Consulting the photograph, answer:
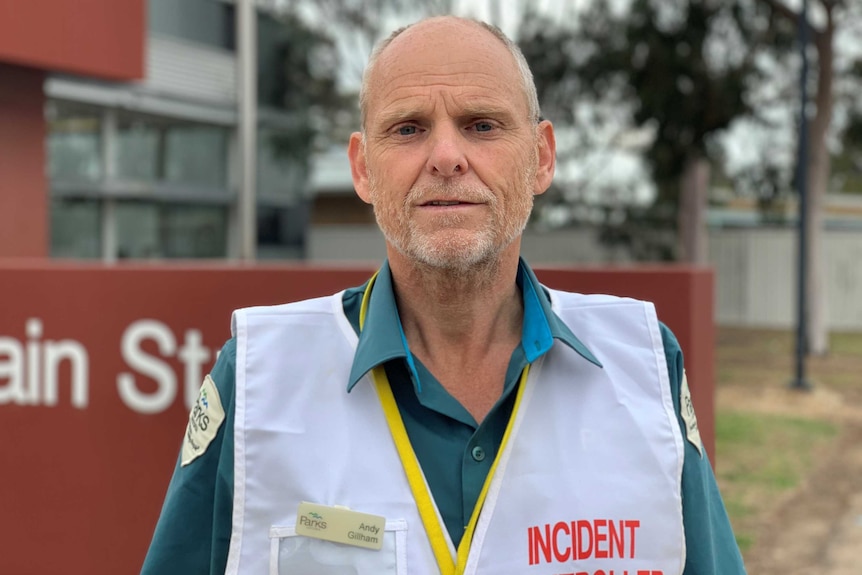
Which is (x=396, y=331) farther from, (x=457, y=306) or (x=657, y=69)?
(x=657, y=69)

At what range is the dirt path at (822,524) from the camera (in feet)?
18.7

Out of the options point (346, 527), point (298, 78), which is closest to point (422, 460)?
point (346, 527)

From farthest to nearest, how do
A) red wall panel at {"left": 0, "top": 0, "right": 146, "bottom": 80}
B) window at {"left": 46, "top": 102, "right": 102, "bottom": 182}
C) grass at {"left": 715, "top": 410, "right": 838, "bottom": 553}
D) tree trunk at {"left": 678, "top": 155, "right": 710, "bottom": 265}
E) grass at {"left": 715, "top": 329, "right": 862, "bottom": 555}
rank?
tree trunk at {"left": 678, "top": 155, "right": 710, "bottom": 265} → window at {"left": 46, "top": 102, "right": 102, "bottom": 182} → red wall panel at {"left": 0, "top": 0, "right": 146, "bottom": 80} → grass at {"left": 715, "top": 329, "right": 862, "bottom": 555} → grass at {"left": 715, "top": 410, "right": 838, "bottom": 553}

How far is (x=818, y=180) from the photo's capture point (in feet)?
49.4

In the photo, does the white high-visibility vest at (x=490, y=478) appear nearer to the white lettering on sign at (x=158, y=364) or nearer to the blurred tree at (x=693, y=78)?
the white lettering on sign at (x=158, y=364)

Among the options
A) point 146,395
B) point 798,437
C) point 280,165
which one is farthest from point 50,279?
point 280,165

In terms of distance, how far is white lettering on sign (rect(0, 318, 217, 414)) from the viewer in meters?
4.00

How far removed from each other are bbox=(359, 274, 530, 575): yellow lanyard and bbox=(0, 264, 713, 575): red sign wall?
234 centimetres

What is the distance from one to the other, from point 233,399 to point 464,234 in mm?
449

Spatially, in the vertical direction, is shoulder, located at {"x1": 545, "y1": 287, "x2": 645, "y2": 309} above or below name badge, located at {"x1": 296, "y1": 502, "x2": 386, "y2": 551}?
above

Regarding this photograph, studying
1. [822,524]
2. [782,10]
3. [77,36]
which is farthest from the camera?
[782,10]

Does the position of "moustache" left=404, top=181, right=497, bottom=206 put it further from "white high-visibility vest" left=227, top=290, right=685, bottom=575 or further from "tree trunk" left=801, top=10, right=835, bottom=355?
"tree trunk" left=801, top=10, right=835, bottom=355

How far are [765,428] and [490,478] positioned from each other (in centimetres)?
892

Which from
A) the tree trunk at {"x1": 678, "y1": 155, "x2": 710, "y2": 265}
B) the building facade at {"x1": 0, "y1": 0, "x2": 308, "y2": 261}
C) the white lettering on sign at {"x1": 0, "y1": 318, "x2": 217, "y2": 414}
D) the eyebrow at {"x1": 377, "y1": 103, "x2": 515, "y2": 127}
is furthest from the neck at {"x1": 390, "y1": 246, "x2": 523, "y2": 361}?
the tree trunk at {"x1": 678, "y1": 155, "x2": 710, "y2": 265}
